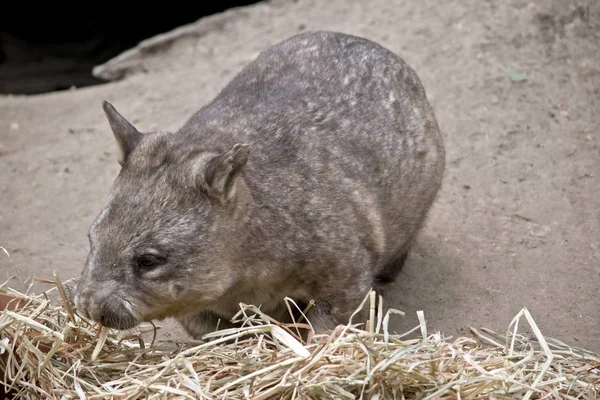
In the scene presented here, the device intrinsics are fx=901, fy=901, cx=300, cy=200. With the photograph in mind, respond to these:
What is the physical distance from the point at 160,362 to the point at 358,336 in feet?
3.04

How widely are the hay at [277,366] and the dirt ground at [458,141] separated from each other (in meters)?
0.93

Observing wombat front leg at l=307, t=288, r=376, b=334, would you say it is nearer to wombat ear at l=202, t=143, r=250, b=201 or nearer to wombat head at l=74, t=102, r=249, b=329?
wombat head at l=74, t=102, r=249, b=329

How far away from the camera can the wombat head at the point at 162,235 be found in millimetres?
3646

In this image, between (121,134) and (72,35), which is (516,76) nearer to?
(121,134)

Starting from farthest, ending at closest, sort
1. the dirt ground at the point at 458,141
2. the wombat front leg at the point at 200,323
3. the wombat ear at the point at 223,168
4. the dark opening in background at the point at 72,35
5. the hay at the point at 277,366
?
the dark opening in background at the point at 72,35
the dirt ground at the point at 458,141
the wombat front leg at the point at 200,323
the wombat ear at the point at 223,168
the hay at the point at 277,366

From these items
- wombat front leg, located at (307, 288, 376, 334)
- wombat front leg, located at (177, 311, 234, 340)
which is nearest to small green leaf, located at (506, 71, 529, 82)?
wombat front leg, located at (307, 288, 376, 334)

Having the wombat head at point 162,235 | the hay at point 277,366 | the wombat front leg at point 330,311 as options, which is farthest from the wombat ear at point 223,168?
the wombat front leg at point 330,311

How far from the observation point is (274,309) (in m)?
4.36

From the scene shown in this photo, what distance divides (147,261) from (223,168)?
19.8 inches

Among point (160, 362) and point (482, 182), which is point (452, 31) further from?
point (160, 362)

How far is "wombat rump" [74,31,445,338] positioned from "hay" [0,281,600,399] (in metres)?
0.28

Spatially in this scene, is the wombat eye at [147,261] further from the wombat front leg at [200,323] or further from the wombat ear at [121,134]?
the wombat front leg at [200,323]

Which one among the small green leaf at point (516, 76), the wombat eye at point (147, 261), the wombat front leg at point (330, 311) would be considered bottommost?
the wombat front leg at point (330, 311)

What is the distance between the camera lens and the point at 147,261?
3676 millimetres
